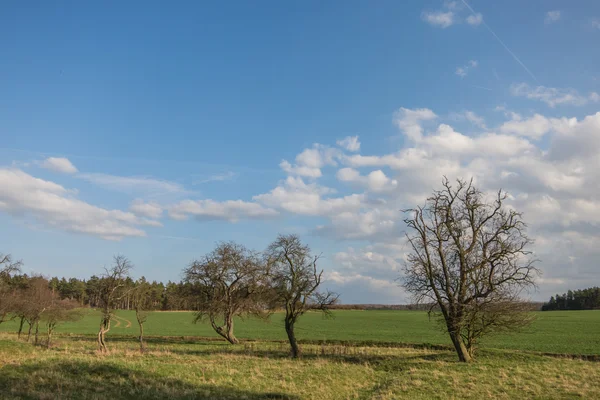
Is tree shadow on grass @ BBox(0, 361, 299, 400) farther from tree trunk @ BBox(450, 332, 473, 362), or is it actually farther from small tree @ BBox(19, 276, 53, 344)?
Answer: small tree @ BBox(19, 276, 53, 344)

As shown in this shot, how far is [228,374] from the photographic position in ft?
71.1

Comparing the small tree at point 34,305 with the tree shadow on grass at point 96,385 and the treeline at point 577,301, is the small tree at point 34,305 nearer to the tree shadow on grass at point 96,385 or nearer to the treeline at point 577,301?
the tree shadow on grass at point 96,385

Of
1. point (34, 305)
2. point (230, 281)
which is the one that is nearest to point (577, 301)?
point (230, 281)

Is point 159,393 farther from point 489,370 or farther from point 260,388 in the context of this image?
point 489,370

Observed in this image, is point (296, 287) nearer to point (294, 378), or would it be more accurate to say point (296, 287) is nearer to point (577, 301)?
point (294, 378)

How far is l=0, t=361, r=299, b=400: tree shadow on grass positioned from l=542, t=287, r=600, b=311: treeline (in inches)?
6669

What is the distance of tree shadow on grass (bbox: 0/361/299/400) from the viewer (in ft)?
51.5

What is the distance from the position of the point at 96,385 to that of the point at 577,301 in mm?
176295

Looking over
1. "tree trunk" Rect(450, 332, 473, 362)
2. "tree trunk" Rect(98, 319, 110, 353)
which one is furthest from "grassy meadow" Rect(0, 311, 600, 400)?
"tree trunk" Rect(98, 319, 110, 353)

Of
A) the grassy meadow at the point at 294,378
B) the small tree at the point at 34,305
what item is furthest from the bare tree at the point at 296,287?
the small tree at the point at 34,305

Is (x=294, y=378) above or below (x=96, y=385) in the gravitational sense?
below

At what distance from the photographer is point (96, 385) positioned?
17.4 m

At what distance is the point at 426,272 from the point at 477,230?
4.11m

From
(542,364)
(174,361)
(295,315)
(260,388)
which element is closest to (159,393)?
(260,388)
